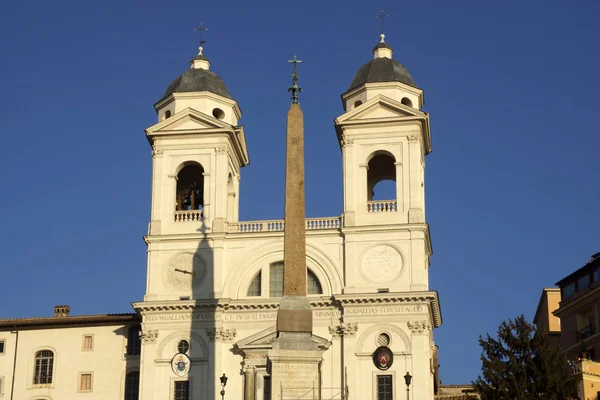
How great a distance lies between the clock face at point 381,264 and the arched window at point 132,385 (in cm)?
1402

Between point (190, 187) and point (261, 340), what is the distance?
11.3 metres

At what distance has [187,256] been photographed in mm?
67188

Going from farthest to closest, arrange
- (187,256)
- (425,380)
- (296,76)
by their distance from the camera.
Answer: (187,256) < (425,380) < (296,76)

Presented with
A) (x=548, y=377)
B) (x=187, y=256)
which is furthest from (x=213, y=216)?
(x=548, y=377)

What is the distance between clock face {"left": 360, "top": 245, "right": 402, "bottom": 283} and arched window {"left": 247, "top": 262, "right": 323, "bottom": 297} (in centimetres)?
266

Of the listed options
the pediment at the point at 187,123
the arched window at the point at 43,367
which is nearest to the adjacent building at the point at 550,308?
the pediment at the point at 187,123

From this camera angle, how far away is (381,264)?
6519cm

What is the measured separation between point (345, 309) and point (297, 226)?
56.2 feet

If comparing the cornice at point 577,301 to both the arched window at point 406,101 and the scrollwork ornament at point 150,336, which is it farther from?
the scrollwork ornament at point 150,336

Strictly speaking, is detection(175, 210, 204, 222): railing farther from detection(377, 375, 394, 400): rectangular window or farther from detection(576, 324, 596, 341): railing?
detection(576, 324, 596, 341): railing

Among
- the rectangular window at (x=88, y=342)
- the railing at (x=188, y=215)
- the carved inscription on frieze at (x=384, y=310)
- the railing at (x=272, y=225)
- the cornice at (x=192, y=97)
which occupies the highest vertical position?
the cornice at (x=192, y=97)

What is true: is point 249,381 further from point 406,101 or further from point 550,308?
point 550,308

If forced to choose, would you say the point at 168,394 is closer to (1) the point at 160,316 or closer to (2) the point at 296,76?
(1) the point at 160,316

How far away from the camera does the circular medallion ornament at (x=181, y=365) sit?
214 ft
